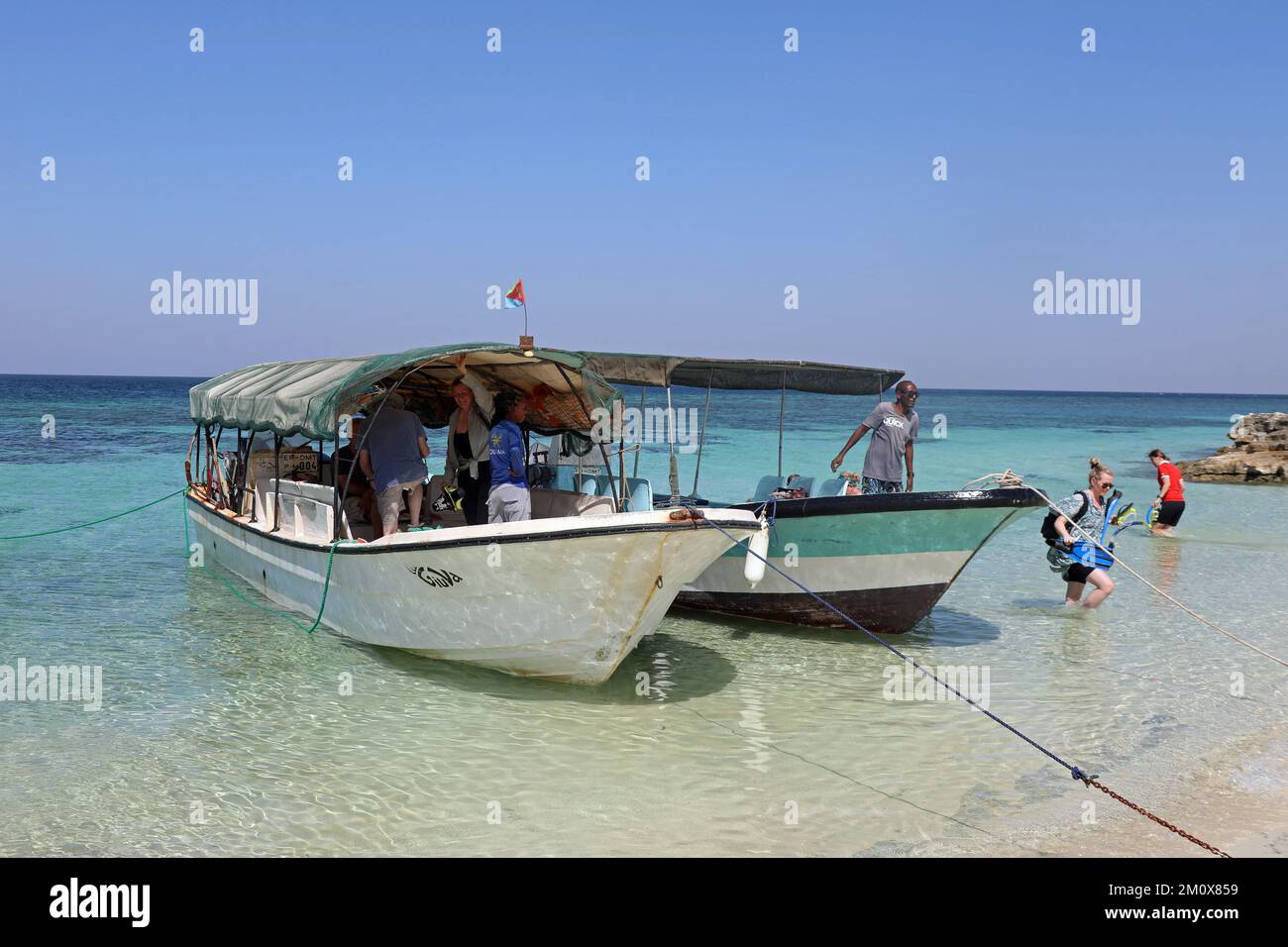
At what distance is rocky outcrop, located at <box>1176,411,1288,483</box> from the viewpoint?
93.6 feet

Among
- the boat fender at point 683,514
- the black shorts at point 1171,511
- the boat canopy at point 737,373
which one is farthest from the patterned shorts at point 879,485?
the black shorts at point 1171,511

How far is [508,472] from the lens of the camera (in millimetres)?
8328

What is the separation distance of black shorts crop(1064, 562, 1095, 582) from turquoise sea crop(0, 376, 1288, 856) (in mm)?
522

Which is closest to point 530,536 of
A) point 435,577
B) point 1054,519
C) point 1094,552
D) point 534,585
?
point 534,585

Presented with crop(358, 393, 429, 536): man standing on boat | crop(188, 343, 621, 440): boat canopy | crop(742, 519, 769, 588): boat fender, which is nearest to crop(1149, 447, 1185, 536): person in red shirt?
crop(188, 343, 621, 440): boat canopy

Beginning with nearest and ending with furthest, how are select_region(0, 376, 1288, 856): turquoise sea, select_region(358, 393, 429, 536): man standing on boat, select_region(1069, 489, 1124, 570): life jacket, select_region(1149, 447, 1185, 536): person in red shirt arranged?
select_region(0, 376, 1288, 856): turquoise sea < select_region(358, 393, 429, 536): man standing on boat < select_region(1069, 489, 1124, 570): life jacket < select_region(1149, 447, 1185, 536): person in red shirt

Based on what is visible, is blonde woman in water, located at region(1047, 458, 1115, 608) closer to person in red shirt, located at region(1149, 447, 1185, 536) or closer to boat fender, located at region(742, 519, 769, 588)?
boat fender, located at region(742, 519, 769, 588)

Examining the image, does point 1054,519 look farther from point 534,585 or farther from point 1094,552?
point 534,585

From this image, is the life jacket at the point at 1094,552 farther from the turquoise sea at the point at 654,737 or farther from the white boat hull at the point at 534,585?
the white boat hull at the point at 534,585

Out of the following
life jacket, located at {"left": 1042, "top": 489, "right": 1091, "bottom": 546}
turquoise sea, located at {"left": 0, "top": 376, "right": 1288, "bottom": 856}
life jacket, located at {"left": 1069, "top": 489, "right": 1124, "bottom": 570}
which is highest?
life jacket, located at {"left": 1042, "top": 489, "right": 1091, "bottom": 546}

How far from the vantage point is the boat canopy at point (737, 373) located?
32.0ft

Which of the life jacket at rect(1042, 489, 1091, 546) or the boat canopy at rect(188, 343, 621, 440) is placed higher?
the boat canopy at rect(188, 343, 621, 440)

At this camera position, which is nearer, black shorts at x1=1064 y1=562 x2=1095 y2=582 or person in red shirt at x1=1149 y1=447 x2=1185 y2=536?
black shorts at x1=1064 y1=562 x2=1095 y2=582
